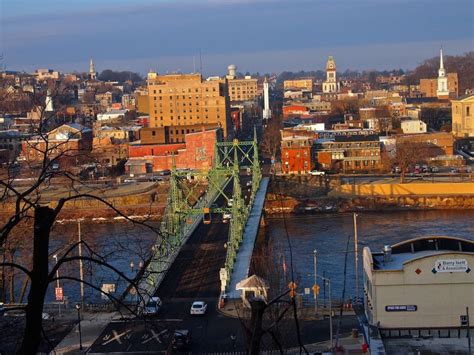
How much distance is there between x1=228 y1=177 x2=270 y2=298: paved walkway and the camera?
22.9ft

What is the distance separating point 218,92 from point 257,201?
8374mm

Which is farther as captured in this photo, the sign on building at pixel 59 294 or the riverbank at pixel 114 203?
the riverbank at pixel 114 203

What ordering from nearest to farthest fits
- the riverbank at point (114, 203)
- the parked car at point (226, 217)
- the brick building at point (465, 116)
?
the parked car at point (226, 217)
the riverbank at point (114, 203)
the brick building at point (465, 116)

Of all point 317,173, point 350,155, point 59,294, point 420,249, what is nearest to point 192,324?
point 59,294

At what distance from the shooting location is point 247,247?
27.6 feet

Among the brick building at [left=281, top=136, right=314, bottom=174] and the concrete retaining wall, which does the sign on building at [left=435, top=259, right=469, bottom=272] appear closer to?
the concrete retaining wall

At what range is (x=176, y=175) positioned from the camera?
958cm

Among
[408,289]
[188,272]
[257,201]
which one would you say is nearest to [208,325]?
[408,289]

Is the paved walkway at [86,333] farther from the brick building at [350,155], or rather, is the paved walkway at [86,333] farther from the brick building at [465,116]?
the brick building at [465,116]

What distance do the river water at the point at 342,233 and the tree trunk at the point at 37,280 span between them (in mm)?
5523

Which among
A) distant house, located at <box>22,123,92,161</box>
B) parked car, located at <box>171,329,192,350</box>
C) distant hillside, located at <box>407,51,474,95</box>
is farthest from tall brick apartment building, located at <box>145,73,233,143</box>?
distant hillside, located at <box>407,51,474,95</box>

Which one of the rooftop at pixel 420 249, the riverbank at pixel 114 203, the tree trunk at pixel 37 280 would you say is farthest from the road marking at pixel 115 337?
the riverbank at pixel 114 203

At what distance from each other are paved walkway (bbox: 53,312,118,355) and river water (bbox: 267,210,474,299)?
5.61 feet

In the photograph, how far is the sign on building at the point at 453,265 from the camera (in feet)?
16.5
